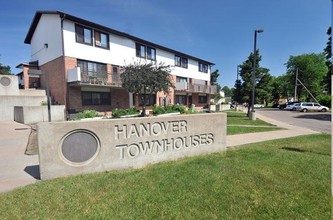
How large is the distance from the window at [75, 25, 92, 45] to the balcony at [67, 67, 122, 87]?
3.26m

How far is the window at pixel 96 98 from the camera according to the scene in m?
20.2

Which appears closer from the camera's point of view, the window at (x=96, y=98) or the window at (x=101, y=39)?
the window at (x=96, y=98)

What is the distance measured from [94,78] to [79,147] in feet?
52.5

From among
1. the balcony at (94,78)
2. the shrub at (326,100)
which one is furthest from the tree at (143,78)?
the shrub at (326,100)

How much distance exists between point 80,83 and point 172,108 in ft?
Answer: 33.6

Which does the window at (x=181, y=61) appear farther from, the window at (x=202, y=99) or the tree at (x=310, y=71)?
the tree at (x=310, y=71)

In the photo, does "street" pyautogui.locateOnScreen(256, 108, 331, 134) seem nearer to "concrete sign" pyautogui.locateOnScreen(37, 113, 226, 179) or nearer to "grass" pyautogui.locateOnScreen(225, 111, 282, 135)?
"grass" pyautogui.locateOnScreen(225, 111, 282, 135)

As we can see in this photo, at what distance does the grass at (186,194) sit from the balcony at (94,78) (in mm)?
15301

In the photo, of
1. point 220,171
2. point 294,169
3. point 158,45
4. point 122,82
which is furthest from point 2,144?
point 158,45

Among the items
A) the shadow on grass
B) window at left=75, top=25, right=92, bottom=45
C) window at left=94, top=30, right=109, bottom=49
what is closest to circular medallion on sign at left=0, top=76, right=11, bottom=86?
window at left=75, top=25, right=92, bottom=45

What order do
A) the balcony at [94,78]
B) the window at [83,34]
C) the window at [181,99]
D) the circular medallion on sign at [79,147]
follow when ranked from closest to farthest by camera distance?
the circular medallion on sign at [79,147], the balcony at [94,78], the window at [83,34], the window at [181,99]

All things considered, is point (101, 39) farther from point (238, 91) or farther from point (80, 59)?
point (238, 91)

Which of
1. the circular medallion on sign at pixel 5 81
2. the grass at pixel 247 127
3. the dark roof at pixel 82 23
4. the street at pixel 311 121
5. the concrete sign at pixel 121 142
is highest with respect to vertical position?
the dark roof at pixel 82 23

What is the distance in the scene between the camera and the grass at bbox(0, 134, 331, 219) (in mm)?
3070
